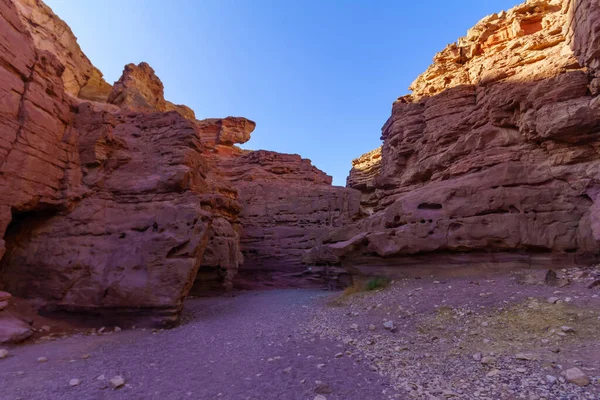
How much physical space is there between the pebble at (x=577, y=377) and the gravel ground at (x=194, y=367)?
213 centimetres

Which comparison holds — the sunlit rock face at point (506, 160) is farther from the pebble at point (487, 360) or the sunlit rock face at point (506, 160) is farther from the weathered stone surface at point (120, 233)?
the weathered stone surface at point (120, 233)

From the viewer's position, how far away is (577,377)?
3.47m

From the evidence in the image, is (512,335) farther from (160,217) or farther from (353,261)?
(160,217)

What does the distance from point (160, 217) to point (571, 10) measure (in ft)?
49.5

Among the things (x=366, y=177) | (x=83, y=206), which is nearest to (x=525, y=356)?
(x=83, y=206)

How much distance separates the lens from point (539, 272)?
757 centimetres

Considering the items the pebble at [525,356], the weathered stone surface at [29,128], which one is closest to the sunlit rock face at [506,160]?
the pebble at [525,356]

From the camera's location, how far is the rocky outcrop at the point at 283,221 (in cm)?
2300

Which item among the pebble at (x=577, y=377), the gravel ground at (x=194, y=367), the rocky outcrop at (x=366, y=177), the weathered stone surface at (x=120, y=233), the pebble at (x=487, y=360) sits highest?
the rocky outcrop at (x=366, y=177)

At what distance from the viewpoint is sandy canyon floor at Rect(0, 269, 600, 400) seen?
13.0 ft

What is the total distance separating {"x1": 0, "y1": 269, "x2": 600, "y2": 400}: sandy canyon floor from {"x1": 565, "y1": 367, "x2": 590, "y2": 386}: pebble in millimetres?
16

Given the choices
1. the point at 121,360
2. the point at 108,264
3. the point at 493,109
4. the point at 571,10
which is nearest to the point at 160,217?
the point at 108,264

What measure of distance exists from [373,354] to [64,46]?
34564 mm

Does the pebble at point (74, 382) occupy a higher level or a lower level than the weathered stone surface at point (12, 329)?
lower
